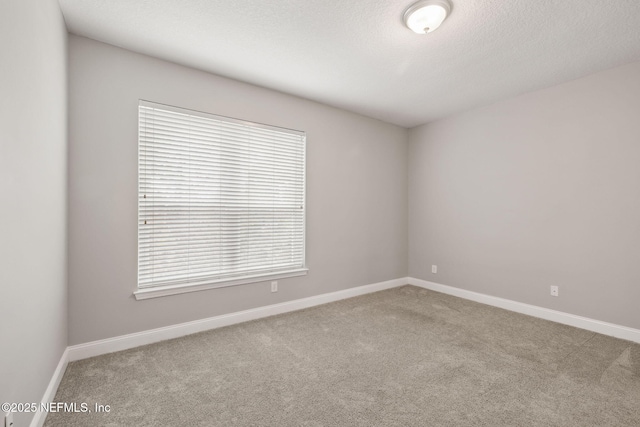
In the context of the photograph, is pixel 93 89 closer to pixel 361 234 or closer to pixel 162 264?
pixel 162 264

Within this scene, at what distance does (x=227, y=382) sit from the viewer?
6.79 ft

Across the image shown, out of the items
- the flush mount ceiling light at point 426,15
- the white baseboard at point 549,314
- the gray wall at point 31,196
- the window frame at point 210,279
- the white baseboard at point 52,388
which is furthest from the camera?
the white baseboard at point 549,314

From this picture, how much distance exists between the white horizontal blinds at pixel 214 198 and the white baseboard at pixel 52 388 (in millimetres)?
726

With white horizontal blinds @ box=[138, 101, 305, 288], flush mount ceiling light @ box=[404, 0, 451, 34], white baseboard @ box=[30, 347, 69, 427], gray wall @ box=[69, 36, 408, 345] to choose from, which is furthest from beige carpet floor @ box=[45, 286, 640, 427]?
flush mount ceiling light @ box=[404, 0, 451, 34]

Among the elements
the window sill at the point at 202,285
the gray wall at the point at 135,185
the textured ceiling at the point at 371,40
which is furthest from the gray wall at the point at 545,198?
the window sill at the point at 202,285

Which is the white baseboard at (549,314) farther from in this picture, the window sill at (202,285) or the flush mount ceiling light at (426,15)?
the flush mount ceiling light at (426,15)

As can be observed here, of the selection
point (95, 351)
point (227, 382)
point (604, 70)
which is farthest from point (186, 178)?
point (604, 70)

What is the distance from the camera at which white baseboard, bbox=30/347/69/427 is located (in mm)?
1578

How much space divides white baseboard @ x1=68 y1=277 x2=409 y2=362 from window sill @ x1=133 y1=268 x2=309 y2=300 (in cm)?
32

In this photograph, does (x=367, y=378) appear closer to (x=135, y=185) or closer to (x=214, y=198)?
(x=214, y=198)

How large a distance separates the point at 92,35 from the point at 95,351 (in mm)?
2621

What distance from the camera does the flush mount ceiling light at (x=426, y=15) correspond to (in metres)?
1.97

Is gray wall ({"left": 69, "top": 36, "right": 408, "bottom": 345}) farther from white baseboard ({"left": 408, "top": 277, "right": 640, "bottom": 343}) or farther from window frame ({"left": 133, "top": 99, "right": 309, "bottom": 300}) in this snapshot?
white baseboard ({"left": 408, "top": 277, "right": 640, "bottom": 343})

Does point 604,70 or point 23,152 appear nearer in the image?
point 23,152
